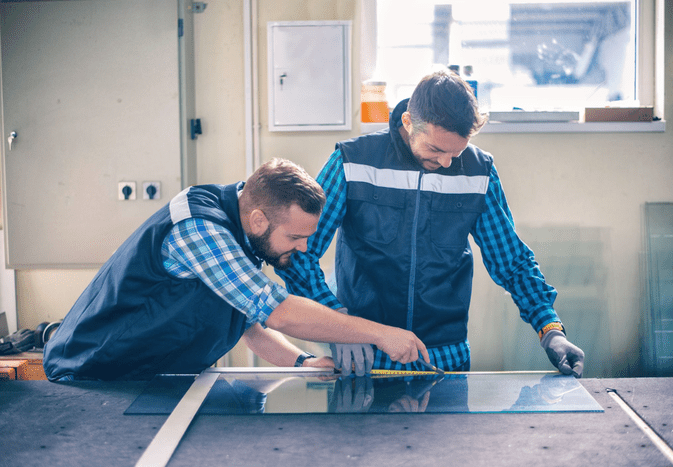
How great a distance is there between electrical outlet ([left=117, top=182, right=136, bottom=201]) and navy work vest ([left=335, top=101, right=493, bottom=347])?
1.36 metres

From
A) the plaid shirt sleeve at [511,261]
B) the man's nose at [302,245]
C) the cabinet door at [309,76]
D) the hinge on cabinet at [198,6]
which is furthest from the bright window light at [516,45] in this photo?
the man's nose at [302,245]

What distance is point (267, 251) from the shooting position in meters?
1.27

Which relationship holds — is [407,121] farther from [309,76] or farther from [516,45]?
[516,45]

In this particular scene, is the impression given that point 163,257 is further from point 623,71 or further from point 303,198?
point 623,71

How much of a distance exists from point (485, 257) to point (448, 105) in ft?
1.49

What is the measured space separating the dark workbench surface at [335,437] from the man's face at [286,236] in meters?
0.41

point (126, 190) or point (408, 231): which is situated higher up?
point (126, 190)

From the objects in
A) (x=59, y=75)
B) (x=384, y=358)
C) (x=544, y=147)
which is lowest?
(x=384, y=358)

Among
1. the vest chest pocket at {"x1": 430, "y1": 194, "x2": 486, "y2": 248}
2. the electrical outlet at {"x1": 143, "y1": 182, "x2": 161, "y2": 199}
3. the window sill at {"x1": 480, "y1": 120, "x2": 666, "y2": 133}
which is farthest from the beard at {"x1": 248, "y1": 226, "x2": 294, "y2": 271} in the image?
the window sill at {"x1": 480, "y1": 120, "x2": 666, "y2": 133}

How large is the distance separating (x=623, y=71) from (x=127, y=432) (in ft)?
8.69

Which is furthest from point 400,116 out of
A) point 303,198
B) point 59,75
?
point 59,75

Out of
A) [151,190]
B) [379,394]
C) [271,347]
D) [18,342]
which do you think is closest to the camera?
[379,394]

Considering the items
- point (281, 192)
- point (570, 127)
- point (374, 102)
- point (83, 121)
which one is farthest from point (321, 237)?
point (570, 127)

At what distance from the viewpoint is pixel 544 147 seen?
2568mm
